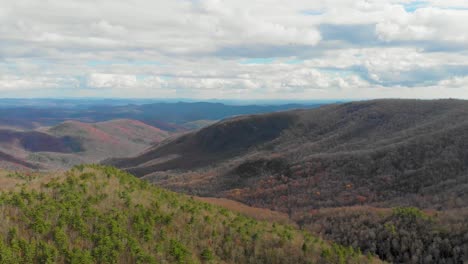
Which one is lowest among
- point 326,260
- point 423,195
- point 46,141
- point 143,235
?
point 46,141

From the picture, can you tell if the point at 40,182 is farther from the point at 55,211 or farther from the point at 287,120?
the point at 287,120

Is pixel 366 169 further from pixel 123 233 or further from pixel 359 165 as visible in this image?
pixel 123 233

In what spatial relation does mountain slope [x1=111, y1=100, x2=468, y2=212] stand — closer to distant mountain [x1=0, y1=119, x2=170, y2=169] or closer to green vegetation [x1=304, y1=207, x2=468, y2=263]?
green vegetation [x1=304, y1=207, x2=468, y2=263]

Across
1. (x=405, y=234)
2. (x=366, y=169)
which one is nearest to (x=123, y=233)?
(x=405, y=234)

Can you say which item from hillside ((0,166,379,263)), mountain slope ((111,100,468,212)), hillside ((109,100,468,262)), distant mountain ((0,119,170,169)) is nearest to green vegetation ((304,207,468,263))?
hillside ((109,100,468,262))

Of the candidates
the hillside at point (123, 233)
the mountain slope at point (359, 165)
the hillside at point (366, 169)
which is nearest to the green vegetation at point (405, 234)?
the hillside at point (366, 169)

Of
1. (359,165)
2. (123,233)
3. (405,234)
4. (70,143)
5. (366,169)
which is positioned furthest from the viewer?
(70,143)

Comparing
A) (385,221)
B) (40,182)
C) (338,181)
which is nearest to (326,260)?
(385,221)

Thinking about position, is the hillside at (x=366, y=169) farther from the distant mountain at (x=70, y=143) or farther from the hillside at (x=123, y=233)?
the distant mountain at (x=70, y=143)
